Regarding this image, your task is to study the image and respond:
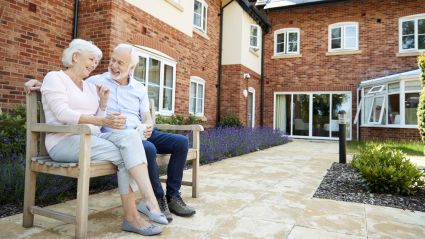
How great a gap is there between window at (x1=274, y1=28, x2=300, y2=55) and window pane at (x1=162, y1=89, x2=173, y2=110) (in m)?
8.10

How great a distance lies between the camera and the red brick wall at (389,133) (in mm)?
11023

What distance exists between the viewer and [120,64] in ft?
8.49

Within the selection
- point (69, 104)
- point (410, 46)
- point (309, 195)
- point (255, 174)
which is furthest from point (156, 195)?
point (410, 46)

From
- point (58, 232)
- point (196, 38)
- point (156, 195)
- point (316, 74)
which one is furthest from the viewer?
point (316, 74)

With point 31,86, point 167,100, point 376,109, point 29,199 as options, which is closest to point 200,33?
point 167,100

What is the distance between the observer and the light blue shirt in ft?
8.73

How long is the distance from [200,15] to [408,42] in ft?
27.5

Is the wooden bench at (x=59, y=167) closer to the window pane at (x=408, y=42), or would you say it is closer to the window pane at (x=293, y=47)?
the window pane at (x=293, y=47)

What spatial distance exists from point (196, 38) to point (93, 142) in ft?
25.6

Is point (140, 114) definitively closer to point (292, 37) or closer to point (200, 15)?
point (200, 15)

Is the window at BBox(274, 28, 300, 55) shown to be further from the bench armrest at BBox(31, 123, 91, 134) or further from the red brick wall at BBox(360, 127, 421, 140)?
the bench armrest at BBox(31, 123, 91, 134)

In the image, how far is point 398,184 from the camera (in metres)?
3.50

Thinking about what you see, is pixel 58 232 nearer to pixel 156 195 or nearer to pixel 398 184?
pixel 156 195

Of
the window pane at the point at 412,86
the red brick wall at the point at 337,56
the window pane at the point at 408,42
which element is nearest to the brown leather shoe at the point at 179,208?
the window pane at the point at 412,86
